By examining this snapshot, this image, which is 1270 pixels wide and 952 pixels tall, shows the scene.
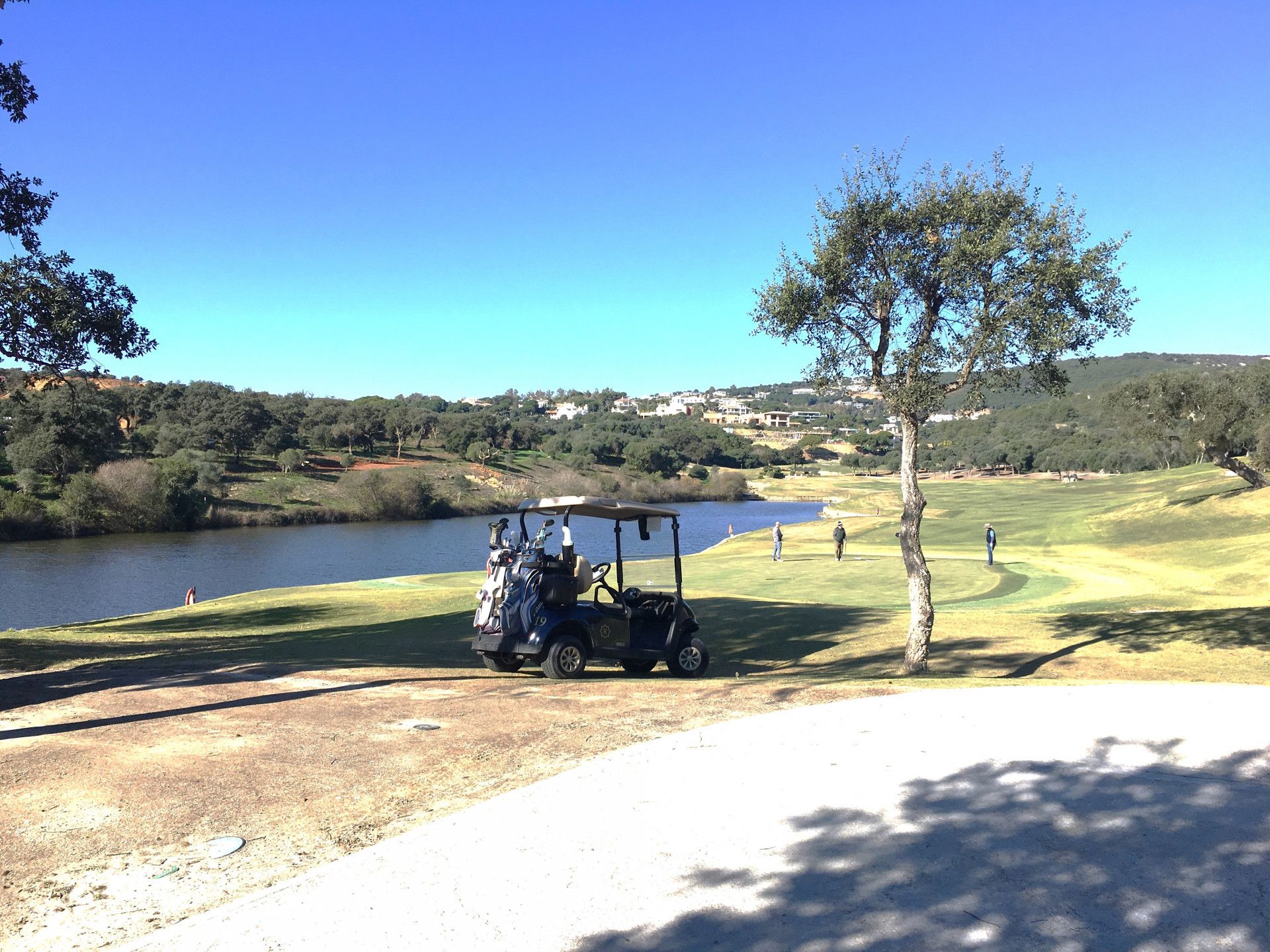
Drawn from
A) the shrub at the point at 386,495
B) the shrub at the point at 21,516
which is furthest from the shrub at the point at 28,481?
the shrub at the point at 386,495

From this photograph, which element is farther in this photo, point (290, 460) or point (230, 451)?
point (230, 451)

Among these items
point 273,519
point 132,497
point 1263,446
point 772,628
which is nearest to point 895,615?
point 772,628

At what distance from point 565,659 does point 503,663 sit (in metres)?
1.14

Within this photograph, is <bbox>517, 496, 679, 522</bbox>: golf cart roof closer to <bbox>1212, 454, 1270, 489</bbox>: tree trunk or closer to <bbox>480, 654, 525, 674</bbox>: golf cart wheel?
<bbox>480, 654, 525, 674</bbox>: golf cart wheel

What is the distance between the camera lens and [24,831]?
575 centimetres

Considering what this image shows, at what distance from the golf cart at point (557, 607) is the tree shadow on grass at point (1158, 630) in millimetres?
6199

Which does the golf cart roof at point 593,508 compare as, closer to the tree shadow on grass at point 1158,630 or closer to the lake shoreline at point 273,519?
the tree shadow on grass at point 1158,630

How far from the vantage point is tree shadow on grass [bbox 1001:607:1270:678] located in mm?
15789

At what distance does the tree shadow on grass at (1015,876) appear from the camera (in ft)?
13.6

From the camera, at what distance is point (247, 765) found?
23.5 ft

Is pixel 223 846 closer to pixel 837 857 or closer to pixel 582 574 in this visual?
pixel 837 857

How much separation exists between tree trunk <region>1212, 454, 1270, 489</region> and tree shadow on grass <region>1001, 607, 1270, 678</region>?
31815 millimetres

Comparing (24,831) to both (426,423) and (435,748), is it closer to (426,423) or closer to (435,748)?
(435,748)

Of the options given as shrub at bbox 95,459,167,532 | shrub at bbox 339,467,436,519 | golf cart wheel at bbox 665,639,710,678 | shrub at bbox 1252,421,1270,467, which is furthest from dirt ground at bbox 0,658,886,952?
shrub at bbox 339,467,436,519
